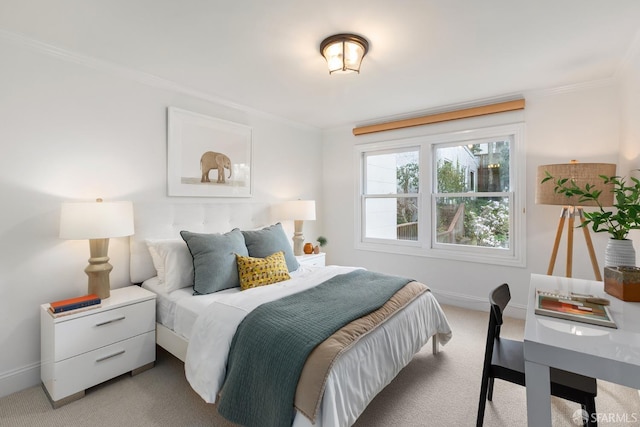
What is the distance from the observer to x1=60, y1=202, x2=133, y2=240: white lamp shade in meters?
2.05

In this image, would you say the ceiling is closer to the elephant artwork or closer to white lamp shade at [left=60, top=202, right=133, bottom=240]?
the elephant artwork

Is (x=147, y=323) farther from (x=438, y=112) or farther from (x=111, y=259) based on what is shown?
(x=438, y=112)

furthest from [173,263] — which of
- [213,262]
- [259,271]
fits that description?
[259,271]

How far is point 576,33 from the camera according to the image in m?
2.04

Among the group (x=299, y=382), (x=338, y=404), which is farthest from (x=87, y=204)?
(x=338, y=404)

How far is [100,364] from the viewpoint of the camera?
6.73 ft

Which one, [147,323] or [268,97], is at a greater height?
[268,97]

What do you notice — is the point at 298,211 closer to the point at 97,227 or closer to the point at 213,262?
the point at 213,262

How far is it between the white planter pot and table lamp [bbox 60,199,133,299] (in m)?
3.05

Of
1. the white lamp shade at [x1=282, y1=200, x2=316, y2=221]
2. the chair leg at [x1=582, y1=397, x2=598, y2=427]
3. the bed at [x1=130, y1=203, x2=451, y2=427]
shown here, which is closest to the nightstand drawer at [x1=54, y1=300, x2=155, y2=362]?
the bed at [x1=130, y1=203, x2=451, y2=427]

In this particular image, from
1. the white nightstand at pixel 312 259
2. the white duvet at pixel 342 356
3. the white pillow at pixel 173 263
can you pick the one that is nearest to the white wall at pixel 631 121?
the white duvet at pixel 342 356

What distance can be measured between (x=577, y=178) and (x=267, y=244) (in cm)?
261

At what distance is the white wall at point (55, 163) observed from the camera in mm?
2051

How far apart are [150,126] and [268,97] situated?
1.20 meters
